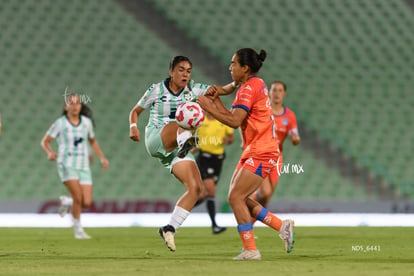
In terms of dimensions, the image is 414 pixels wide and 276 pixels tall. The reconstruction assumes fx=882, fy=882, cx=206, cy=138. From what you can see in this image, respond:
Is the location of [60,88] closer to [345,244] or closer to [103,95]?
[103,95]

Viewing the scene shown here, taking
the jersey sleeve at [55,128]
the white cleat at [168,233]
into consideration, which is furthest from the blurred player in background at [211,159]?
the white cleat at [168,233]

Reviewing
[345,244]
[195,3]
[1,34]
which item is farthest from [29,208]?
[345,244]

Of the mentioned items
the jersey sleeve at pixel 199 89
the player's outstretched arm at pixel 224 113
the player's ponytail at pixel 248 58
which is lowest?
the player's outstretched arm at pixel 224 113

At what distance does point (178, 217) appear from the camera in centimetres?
721

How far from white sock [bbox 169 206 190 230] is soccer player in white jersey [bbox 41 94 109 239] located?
348 centimetres

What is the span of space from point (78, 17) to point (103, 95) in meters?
1.63

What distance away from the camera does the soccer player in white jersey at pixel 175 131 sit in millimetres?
7293

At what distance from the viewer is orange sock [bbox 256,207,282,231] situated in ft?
23.3

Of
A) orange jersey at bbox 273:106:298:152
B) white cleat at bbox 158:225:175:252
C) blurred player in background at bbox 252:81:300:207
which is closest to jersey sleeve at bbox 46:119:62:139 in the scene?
blurred player in background at bbox 252:81:300:207

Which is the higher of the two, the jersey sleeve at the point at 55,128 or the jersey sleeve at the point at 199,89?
the jersey sleeve at the point at 199,89

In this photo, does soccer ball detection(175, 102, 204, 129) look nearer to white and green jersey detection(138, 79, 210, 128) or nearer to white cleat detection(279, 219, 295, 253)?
white and green jersey detection(138, 79, 210, 128)

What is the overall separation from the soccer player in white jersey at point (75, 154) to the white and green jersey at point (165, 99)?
3191 millimetres

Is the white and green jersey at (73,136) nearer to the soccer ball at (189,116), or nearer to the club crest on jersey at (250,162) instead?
the soccer ball at (189,116)

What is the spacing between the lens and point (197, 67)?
51.4 feet
